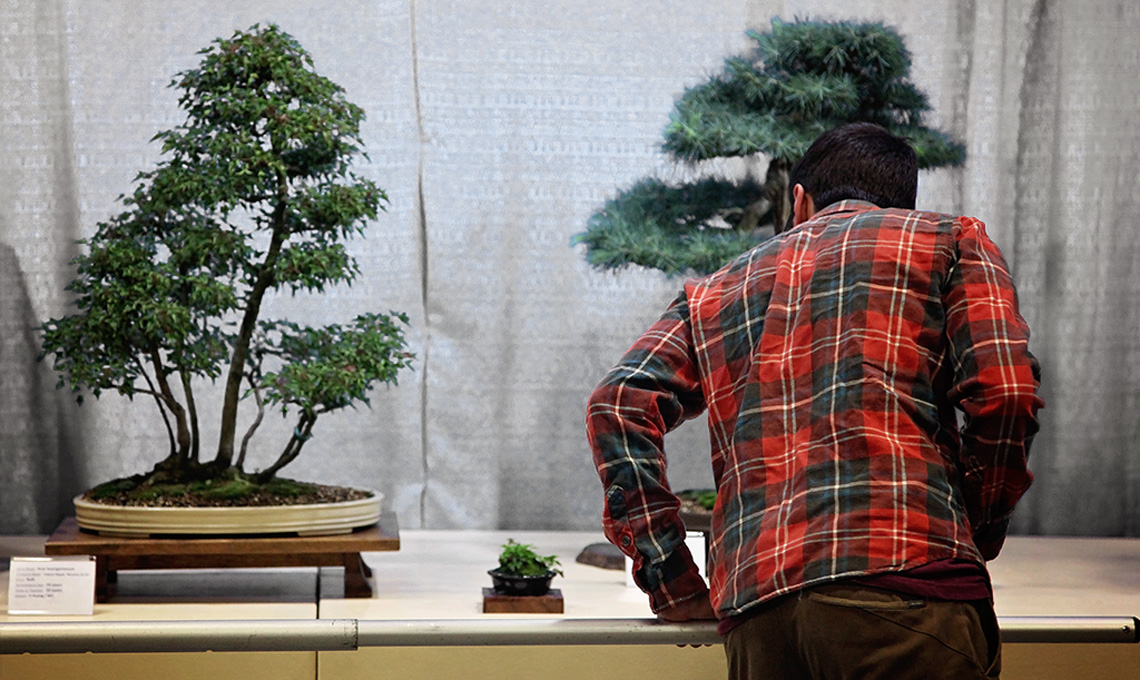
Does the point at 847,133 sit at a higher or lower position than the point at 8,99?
lower

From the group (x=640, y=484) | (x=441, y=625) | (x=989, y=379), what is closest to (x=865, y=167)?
(x=989, y=379)

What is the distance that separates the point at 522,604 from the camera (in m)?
2.14

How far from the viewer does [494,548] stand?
114 inches

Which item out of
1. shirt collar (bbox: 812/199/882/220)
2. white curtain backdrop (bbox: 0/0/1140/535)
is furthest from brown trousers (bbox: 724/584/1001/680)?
white curtain backdrop (bbox: 0/0/1140/535)

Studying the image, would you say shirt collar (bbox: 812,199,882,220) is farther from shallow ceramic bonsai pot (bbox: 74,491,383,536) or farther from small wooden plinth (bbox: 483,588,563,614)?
shallow ceramic bonsai pot (bbox: 74,491,383,536)

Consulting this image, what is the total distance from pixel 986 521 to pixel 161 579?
1794 millimetres

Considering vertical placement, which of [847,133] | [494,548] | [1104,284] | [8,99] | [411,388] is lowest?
[494,548]

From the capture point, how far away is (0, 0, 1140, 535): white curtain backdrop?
119 inches

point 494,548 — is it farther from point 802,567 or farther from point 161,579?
point 802,567

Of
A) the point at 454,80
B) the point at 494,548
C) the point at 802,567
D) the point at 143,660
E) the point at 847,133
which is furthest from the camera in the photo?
the point at 454,80

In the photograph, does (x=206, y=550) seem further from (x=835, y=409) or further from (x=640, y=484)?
(x=835, y=409)

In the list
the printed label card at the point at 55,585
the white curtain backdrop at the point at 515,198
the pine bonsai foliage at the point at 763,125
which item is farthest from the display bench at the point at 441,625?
the pine bonsai foliage at the point at 763,125

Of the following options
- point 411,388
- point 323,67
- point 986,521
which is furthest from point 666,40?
point 986,521

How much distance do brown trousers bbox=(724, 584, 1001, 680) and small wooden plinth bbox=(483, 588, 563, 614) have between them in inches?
45.1
